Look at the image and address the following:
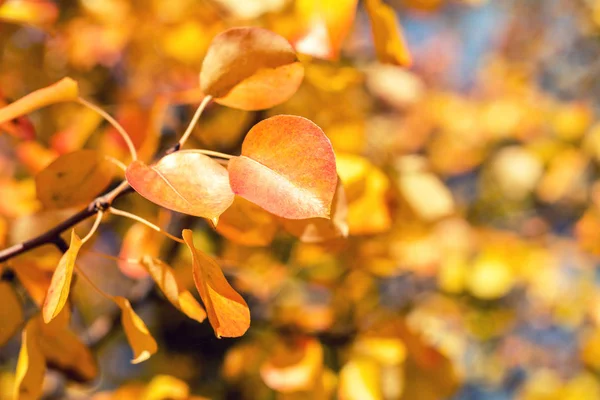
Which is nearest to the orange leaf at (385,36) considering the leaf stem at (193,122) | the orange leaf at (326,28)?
the orange leaf at (326,28)

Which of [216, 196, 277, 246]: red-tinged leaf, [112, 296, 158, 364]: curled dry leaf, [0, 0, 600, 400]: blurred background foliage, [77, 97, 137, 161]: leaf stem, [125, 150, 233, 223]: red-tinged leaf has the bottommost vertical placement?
[0, 0, 600, 400]: blurred background foliage

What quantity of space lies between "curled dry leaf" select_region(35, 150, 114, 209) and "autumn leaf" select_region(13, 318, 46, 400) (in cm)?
9

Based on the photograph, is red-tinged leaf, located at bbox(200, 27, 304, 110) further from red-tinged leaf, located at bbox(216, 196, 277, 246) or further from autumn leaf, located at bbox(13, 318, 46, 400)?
autumn leaf, located at bbox(13, 318, 46, 400)

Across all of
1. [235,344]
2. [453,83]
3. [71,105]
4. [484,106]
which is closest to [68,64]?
[71,105]

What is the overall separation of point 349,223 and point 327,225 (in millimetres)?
128

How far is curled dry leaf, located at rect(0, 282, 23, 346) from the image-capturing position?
0.42 meters

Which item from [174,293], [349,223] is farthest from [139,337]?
[349,223]

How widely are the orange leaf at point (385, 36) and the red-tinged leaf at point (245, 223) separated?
15 cm

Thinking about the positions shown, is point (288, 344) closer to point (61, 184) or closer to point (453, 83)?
point (61, 184)

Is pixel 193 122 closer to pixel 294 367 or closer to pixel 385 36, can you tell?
pixel 385 36

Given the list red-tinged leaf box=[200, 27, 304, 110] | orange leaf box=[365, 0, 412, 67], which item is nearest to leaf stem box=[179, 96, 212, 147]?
red-tinged leaf box=[200, 27, 304, 110]

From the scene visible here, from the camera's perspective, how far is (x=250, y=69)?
39 centimetres

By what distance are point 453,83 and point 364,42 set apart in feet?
4.29

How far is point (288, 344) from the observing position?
64 centimetres
